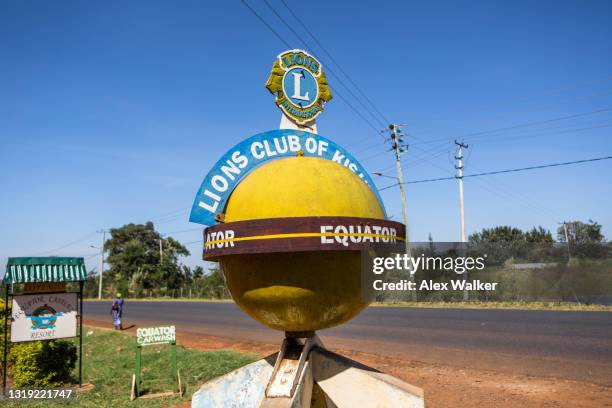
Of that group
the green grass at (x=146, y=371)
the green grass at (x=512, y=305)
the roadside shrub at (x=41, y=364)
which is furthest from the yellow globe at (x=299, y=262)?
the green grass at (x=512, y=305)

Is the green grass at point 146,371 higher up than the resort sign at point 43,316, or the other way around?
the resort sign at point 43,316

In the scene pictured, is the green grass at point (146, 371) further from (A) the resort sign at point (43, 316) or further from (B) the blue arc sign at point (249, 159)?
(B) the blue arc sign at point (249, 159)

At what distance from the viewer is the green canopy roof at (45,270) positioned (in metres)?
8.01

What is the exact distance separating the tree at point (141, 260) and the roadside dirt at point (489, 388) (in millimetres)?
46808

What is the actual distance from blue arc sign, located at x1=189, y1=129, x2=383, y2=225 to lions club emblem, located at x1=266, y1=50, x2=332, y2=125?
0.73ft

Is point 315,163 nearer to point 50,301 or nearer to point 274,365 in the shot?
point 274,365

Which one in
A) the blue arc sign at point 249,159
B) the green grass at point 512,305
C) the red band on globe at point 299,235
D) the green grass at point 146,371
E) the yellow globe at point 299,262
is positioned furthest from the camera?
the green grass at point 512,305

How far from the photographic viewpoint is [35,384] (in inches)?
333

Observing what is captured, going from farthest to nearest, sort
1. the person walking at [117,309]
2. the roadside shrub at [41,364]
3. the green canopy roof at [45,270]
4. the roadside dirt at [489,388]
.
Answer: the person walking at [117,309], the roadside shrub at [41,364], the green canopy roof at [45,270], the roadside dirt at [489,388]

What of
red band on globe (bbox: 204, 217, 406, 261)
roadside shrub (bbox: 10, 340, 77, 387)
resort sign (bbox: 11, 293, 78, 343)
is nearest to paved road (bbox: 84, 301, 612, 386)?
roadside shrub (bbox: 10, 340, 77, 387)

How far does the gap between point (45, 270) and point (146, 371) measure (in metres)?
2.91

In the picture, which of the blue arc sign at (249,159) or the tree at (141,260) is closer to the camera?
the blue arc sign at (249,159)

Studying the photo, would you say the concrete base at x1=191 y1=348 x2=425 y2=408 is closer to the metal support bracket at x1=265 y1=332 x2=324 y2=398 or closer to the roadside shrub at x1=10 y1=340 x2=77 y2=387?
the metal support bracket at x1=265 y1=332 x2=324 y2=398

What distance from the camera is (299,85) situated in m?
4.20
